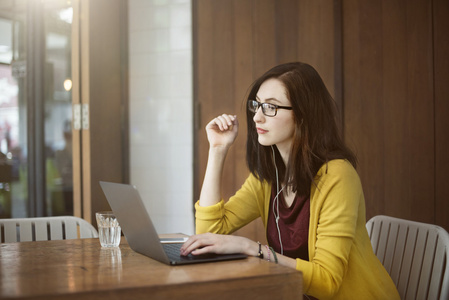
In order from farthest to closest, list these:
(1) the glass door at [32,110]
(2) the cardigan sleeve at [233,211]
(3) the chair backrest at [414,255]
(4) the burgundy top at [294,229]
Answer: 1. (1) the glass door at [32,110]
2. (2) the cardigan sleeve at [233,211]
3. (4) the burgundy top at [294,229]
4. (3) the chair backrest at [414,255]

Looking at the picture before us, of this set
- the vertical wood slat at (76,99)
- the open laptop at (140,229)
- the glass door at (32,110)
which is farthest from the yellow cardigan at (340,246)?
the glass door at (32,110)

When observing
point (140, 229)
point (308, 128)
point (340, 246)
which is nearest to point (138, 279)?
point (140, 229)

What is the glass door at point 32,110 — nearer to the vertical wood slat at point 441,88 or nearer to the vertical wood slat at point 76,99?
the vertical wood slat at point 76,99

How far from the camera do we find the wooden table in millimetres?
897

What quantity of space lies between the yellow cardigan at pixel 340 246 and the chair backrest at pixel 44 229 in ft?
2.77

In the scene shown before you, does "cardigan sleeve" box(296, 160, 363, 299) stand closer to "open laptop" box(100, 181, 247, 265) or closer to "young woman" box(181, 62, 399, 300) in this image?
"young woman" box(181, 62, 399, 300)

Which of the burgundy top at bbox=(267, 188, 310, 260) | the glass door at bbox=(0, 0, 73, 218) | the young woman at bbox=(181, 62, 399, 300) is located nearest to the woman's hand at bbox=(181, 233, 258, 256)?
the young woman at bbox=(181, 62, 399, 300)

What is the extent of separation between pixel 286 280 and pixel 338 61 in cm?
217

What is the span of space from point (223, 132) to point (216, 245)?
728mm

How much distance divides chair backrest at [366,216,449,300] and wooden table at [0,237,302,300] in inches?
23.0

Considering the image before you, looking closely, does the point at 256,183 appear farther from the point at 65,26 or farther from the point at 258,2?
the point at 65,26

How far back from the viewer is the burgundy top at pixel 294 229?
1565mm

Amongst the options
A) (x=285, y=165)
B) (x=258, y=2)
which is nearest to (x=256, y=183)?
(x=285, y=165)

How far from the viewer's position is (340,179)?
147cm
